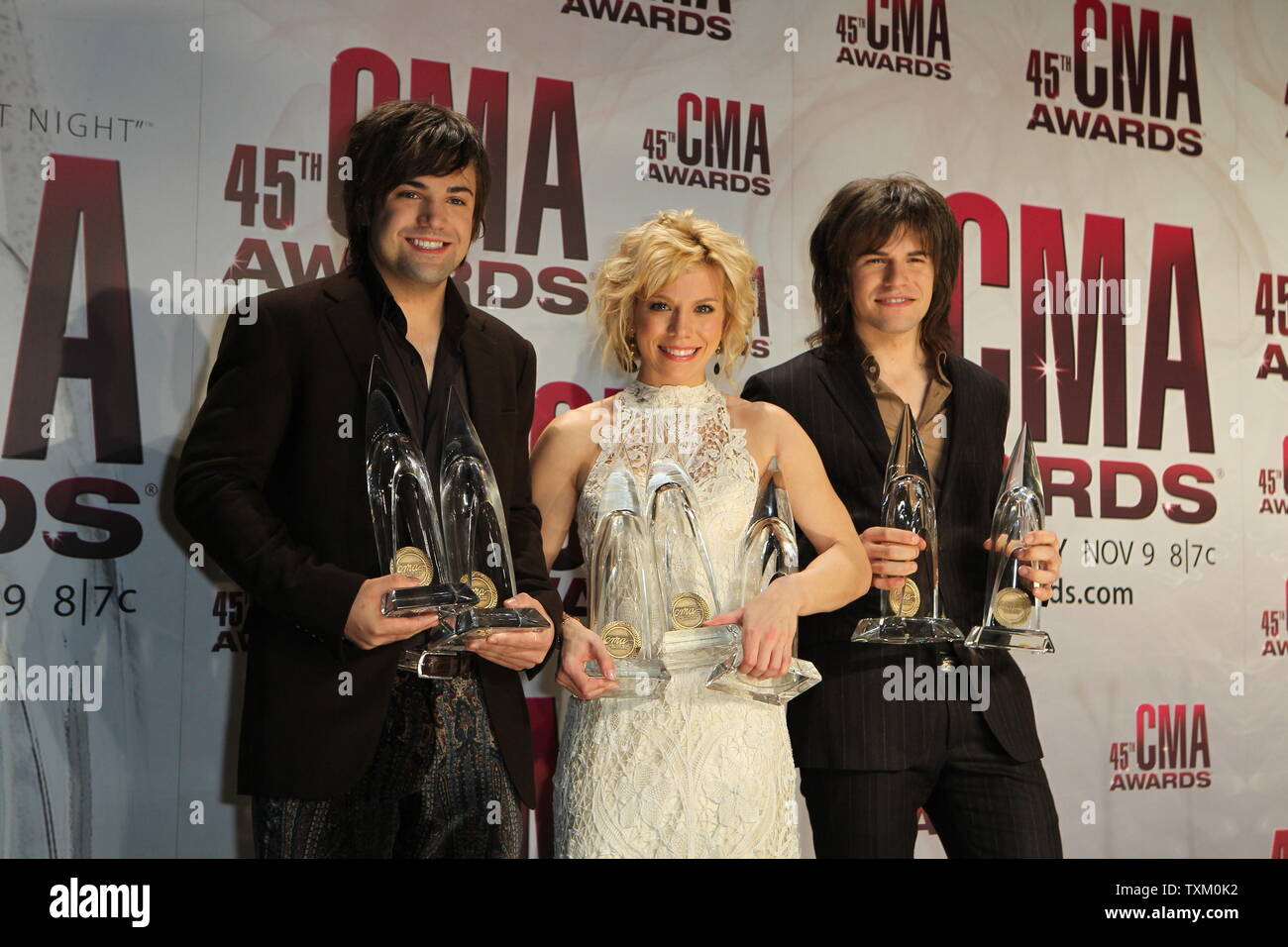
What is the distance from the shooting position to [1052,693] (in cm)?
373

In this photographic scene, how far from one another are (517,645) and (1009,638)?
3.09ft

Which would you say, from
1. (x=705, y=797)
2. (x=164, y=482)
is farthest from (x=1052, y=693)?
(x=164, y=482)

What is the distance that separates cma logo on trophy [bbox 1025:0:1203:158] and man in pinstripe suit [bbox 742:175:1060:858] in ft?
4.19

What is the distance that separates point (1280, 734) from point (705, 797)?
236cm

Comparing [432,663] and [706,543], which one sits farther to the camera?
[706,543]

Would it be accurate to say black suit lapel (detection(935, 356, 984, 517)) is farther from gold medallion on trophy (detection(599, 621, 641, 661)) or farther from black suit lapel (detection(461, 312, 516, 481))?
black suit lapel (detection(461, 312, 516, 481))

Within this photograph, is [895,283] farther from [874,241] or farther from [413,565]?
[413,565]

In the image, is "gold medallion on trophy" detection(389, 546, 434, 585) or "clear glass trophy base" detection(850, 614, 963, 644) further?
"clear glass trophy base" detection(850, 614, 963, 644)

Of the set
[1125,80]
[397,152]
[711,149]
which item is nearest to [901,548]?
[397,152]

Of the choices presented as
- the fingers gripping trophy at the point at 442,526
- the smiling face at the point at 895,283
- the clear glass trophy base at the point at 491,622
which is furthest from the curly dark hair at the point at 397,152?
the smiling face at the point at 895,283

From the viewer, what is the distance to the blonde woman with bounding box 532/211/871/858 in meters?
2.43

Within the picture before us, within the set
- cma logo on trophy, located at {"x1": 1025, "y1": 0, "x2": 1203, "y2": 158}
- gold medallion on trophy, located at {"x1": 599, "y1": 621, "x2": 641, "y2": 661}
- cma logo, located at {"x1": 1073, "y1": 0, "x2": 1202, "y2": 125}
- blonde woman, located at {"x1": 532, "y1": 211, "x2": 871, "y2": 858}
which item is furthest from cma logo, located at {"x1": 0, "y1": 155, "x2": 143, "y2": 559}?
cma logo, located at {"x1": 1073, "y1": 0, "x2": 1202, "y2": 125}

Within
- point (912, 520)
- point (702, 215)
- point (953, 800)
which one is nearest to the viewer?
point (912, 520)

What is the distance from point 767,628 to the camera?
7.69 ft
